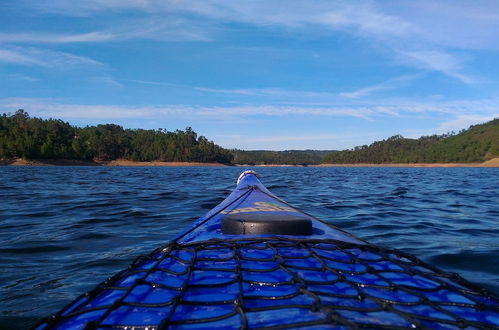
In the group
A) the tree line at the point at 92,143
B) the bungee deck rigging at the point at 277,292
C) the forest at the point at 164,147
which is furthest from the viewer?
the forest at the point at 164,147

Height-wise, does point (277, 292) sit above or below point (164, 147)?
below

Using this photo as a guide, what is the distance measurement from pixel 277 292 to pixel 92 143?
10701 centimetres

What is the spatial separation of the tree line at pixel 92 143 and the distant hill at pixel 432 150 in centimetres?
5915

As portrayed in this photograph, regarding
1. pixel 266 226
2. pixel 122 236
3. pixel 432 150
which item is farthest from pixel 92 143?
pixel 432 150

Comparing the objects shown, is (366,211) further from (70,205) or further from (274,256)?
(70,205)

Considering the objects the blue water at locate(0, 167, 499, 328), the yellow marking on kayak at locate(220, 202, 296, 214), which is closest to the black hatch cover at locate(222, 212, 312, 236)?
the yellow marking on kayak at locate(220, 202, 296, 214)

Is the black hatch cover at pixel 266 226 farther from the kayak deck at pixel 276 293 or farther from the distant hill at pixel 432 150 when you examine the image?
the distant hill at pixel 432 150

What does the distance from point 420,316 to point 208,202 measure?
357 inches

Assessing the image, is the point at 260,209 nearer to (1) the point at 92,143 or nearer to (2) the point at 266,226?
(2) the point at 266,226

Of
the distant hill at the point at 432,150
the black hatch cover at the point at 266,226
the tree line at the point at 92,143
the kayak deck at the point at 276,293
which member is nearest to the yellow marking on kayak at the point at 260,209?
the black hatch cover at the point at 266,226

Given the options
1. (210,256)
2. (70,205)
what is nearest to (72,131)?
(70,205)

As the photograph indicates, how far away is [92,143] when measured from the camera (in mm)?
99625

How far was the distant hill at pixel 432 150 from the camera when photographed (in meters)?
119

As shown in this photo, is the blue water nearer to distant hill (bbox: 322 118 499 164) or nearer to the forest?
the forest
